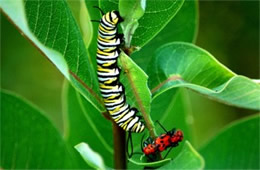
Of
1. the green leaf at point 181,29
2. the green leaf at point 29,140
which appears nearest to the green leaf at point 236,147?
the green leaf at point 181,29

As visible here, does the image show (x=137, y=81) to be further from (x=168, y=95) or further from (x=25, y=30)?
(x=168, y=95)

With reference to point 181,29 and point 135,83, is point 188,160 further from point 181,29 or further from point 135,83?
point 181,29

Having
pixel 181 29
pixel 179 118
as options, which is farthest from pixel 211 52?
pixel 181 29

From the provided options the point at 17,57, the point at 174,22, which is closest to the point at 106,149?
the point at 174,22

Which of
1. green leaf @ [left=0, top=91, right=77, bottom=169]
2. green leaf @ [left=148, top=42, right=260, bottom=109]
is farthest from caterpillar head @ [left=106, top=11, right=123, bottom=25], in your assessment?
green leaf @ [left=0, top=91, right=77, bottom=169]

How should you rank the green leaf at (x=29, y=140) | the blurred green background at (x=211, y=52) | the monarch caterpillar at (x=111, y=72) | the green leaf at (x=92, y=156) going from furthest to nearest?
the blurred green background at (x=211, y=52) → the green leaf at (x=29, y=140) → the monarch caterpillar at (x=111, y=72) → the green leaf at (x=92, y=156)

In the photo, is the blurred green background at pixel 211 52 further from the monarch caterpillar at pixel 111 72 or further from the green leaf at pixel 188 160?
the green leaf at pixel 188 160

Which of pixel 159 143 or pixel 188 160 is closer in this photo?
pixel 188 160
